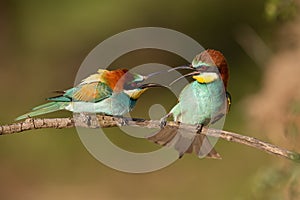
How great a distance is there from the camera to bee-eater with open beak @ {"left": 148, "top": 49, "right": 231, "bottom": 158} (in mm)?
1573

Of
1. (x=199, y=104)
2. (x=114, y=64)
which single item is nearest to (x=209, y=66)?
(x=199, y=104)

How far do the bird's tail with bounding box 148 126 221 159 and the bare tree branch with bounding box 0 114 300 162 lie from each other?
0.08 metres

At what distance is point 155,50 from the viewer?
7.16m

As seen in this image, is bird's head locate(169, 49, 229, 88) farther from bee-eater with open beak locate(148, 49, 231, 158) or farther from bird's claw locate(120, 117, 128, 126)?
bird's claw locate(120, 117, 128, 126)

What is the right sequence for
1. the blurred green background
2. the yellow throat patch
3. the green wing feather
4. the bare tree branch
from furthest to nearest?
the blurred green background
the green wing feather
the yellow throat patch
the bare tree branch

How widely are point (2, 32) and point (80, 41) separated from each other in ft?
3.50

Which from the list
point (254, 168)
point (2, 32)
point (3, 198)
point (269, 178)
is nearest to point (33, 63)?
point (2, 32)

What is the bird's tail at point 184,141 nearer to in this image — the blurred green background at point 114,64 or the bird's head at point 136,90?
the bird's head at point 136,90

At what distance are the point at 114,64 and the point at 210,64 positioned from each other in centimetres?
532

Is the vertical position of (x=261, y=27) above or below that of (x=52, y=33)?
below

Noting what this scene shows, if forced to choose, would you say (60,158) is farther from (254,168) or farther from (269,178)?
(269,178)

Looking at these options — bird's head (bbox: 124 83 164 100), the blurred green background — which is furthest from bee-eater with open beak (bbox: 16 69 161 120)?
the blurred green background

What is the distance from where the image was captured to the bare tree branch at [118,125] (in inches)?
55.0

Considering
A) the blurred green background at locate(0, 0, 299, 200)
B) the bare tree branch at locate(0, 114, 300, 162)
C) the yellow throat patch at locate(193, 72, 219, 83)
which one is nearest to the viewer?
the bare tree branch at locate(0, 114, 300, 162)
